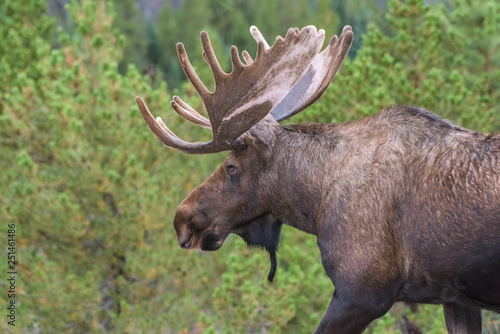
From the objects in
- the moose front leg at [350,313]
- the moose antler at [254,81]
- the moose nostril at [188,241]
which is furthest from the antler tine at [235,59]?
the moose front leg at [350,313]

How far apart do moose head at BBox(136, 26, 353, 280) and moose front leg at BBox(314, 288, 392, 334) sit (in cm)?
77

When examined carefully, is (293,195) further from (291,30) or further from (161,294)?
(161,294)

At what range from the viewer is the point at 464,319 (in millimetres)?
3951

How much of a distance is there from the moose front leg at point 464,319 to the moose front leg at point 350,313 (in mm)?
574

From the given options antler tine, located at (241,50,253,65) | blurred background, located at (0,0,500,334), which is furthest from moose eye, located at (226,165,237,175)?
blurred background, located at (0,0,500,334)

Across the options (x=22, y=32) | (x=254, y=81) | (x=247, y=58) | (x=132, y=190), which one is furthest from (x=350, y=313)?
(x=22, y=32)

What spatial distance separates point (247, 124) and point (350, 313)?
1102 mm

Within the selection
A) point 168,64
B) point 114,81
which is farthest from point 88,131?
point 168,64

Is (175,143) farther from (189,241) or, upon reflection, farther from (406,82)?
(406,82)

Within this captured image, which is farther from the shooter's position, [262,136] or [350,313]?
[262,136]

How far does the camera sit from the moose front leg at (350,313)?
356 centimetres

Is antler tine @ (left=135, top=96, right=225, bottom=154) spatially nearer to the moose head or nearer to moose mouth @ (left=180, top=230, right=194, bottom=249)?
the moose head

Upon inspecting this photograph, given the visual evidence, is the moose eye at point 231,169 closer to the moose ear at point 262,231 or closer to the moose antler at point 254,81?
the moose antler at point 254,81

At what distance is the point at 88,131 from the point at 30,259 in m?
1.99
